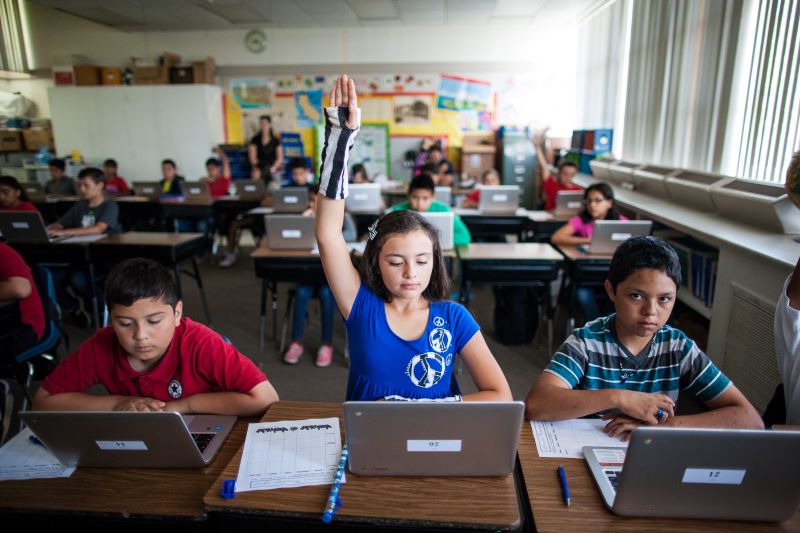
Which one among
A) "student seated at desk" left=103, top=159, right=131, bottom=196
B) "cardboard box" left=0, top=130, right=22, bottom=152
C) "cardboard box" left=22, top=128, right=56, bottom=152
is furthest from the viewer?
"student seated at desk" left=103, top=159, right=131, bottom=196

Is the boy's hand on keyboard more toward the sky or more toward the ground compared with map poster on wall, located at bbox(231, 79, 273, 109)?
more toward the ground

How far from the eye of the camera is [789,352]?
123 cm

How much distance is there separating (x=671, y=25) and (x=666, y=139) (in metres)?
0.95

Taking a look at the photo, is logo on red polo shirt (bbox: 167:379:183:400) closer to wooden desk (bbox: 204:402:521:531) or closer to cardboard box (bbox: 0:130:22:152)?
wooden desk (bbox: 204:402:521:531)

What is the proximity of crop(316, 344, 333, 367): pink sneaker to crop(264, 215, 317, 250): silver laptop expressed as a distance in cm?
64

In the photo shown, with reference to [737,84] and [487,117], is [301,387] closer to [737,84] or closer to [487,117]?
[737,84]

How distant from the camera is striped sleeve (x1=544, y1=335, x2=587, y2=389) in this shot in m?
1.23

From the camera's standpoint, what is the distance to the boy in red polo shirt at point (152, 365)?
3.96ft

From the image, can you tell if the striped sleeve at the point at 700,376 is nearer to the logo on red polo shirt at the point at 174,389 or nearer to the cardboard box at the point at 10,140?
the logo on red polo shirt at the point at 174,389

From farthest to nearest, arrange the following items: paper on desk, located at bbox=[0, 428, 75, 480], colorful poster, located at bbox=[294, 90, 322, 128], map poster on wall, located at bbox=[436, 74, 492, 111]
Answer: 1. colorful poster, located at bbox=[294, 90, 322, 128]
2. map poster on wall, located at bbox=[436, 74, 492, 111]
3. paper on desk, located at bbox=[0, 428, 75, 480]

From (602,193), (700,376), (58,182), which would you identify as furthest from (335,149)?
(58,182)

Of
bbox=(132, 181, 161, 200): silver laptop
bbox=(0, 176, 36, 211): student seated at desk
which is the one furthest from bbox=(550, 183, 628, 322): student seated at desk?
bbox=(132, 181, 161, 200): silver laptop

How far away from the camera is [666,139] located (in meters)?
4.36

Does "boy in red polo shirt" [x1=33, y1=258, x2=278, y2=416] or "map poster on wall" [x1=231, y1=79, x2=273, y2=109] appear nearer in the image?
"boy in red polo shirt" [x1=33, y1=258, x2=278, y2=416]
